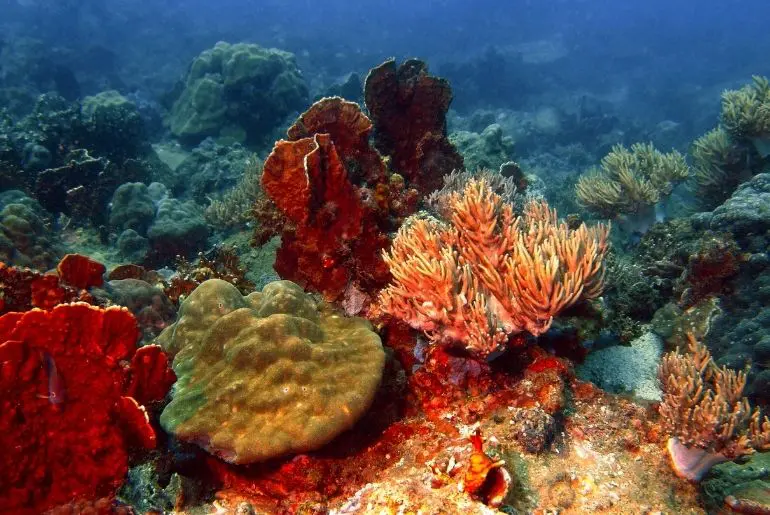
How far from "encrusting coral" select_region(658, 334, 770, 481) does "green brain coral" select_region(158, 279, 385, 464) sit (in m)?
2.21

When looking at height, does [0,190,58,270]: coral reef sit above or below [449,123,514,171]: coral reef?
above

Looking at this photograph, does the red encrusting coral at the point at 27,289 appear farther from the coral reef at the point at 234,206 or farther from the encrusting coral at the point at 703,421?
the coral reef at the point at 234,206

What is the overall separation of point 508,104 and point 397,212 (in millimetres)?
29498

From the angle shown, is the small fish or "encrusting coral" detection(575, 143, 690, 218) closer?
the small fish

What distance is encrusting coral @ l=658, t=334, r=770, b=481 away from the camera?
3.06 m

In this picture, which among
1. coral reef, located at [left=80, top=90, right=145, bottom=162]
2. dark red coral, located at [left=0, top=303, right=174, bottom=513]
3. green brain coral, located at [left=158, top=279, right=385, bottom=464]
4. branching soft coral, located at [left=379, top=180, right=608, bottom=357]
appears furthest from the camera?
coral reef, located at [left=80, top=90, right=145, bottom=162]

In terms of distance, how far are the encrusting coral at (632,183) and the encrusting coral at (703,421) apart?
5937mm

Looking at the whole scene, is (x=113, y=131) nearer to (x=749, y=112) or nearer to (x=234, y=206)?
(x=234, y=206)

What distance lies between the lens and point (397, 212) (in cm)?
549

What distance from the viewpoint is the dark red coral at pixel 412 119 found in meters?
6.94

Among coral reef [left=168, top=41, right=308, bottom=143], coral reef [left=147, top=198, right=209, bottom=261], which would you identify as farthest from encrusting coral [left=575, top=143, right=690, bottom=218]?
coral reef [left=168, top=41, right=308, bottom=143]

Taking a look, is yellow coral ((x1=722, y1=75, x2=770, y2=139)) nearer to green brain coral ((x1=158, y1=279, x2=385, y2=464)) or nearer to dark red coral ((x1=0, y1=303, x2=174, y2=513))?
green brain coral ((x1=158, y1=279, x2=385, y2=464))

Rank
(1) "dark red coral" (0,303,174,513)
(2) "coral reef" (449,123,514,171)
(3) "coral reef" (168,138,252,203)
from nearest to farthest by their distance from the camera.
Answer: (1) "dark red coral" (0,303,174,513) → (2) "coral reef" (449,123,514,171) → (3) "coral reef" (168,138,252,203)

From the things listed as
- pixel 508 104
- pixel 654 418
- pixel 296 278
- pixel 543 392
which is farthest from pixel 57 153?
pixel 508 104
